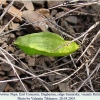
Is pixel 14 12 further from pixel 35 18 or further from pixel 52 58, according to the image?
pixel 52 58

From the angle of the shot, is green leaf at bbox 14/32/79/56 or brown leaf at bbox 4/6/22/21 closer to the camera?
green leaf at bbox 14/32/79/56

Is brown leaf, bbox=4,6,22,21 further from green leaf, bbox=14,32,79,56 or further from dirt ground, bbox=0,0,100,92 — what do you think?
green leaf, bbox=14,32,79,56

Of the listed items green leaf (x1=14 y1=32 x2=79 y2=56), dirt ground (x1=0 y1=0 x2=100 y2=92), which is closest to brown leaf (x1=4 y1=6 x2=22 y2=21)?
dirt ground (x1=0 y1=0 x2=100 y2=92)

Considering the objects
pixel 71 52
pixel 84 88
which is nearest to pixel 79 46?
pixel 71 52

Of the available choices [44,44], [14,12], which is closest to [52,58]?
[44,44]

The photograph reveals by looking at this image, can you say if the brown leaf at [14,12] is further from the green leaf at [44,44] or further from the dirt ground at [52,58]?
the green leaf at [44,44]

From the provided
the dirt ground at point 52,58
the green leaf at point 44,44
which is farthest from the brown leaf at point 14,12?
the green leaf at point 44,44

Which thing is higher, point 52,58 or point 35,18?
point 35,18
